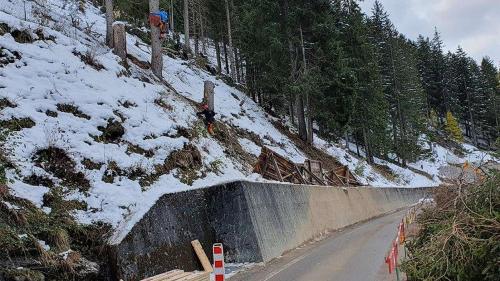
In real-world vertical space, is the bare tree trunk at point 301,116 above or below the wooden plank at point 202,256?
above

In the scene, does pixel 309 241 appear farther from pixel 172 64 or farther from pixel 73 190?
pixel 172 64

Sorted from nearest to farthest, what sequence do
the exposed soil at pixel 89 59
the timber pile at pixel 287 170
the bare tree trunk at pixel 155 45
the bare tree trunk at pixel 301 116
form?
1. the exposed soil at pixel 89 59
2. the timber pile at pixel 287 170
3. the bare tree trunk at pixel 155 45
4. the bare tree trunk at pixel 301 116

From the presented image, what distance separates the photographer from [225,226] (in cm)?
1222

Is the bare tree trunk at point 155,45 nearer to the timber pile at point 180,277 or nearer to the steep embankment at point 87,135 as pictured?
the steep embankment at point 87,135

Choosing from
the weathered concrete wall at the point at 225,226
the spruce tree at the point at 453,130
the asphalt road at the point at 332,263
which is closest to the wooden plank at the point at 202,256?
the weathered concrete wall at the point at 225,226

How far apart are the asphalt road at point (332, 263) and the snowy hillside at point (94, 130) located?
3036mm

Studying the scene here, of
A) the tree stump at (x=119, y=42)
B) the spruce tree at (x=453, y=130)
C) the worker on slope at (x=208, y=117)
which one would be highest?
the spruce tree at (x=453, y=130)

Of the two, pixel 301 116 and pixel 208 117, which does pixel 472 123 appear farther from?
pixel 208 117

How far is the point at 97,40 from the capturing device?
63.0ft

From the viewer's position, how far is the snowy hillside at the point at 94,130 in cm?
983

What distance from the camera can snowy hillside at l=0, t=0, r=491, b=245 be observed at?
9.83 meters

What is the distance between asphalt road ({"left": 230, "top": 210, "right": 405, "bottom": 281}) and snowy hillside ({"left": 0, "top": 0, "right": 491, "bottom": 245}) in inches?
120

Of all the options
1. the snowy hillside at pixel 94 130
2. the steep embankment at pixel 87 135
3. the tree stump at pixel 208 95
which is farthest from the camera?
the tree stump at pixel 208 95

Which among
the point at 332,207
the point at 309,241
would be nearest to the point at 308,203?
the point at 309,241
